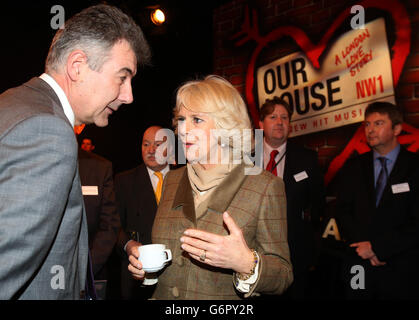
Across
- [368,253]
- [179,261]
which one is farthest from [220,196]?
[368,253]

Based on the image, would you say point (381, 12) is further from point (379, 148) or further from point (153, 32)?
point (153, 32)

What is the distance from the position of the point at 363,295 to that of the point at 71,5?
4446mm

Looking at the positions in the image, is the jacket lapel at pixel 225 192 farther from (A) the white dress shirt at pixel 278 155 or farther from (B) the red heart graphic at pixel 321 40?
(B) the red heart graphic at pixel 321 40

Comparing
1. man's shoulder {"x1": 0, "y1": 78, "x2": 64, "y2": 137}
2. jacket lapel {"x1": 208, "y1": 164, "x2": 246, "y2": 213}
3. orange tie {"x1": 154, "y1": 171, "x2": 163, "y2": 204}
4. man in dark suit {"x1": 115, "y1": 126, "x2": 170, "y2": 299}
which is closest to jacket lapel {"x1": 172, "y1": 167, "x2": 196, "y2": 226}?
jacket lapel {"x1": 208, "y1": 164, "x2": 246, "y2": 213}

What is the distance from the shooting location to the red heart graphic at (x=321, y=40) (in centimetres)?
289

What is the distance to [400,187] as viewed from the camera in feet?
8.09

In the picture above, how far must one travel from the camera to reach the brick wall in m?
2.86

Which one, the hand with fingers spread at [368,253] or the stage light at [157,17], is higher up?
the stage light at [157,17]

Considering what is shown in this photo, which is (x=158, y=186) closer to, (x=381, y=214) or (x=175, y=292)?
(x=175, y=292)

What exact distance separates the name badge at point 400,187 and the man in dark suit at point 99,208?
7.37ft

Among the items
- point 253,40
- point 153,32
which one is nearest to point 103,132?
point 153,32

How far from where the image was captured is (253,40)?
162 inches

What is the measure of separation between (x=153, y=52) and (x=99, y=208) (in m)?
3.79

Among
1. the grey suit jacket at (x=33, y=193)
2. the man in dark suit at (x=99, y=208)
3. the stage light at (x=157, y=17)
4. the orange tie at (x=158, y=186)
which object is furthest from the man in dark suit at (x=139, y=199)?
the grey suit jacket at (x=33, y=193)
